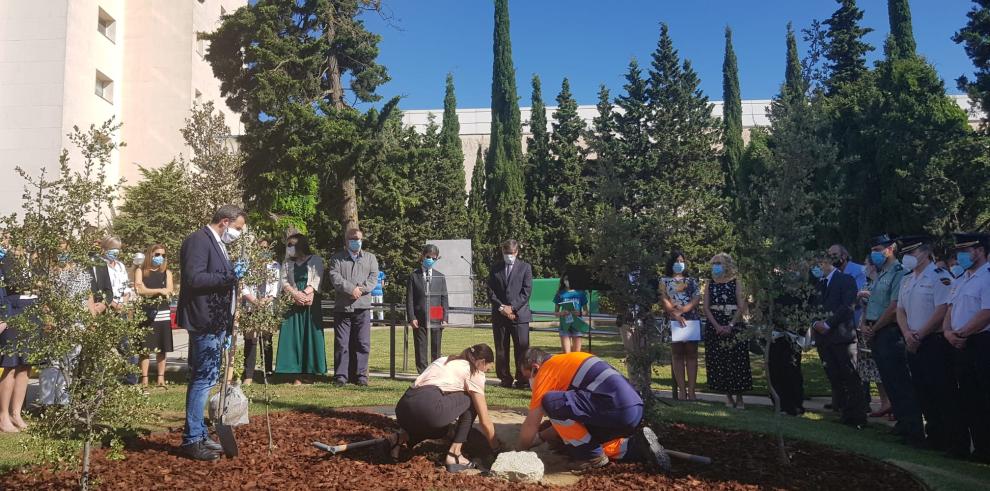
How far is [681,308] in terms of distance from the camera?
878cm

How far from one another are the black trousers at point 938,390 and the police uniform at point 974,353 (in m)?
0.12

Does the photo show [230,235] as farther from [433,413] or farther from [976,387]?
[976,387]

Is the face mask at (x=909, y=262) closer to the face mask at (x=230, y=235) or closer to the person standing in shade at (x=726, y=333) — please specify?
the person standing in shade at (x=726, y=333)

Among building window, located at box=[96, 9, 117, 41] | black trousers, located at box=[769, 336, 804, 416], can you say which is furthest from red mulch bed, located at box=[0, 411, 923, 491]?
building window, located at box=[96, 9, 117, 41]

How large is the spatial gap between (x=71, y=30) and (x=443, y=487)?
26121mm

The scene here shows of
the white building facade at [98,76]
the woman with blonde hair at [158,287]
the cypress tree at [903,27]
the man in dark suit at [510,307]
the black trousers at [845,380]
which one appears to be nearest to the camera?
the black trousers at [845,380]

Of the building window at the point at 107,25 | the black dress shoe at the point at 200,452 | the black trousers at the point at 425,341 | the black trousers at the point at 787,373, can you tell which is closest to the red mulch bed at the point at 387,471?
the black dress shoe at the point at 200,452

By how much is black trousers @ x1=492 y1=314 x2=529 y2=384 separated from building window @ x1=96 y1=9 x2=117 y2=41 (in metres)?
25.7

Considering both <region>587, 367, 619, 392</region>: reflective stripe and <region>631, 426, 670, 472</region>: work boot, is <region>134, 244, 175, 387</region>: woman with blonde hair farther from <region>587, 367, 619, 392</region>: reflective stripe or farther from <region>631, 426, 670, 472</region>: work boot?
<region>631, 426, 670, 472</region>: work boot

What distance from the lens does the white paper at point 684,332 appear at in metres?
8.70

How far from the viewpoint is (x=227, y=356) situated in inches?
229

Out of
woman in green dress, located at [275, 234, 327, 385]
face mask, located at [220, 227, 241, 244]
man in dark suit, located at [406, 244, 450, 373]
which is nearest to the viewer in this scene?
face mask, located at [220, 227, 241, 244]

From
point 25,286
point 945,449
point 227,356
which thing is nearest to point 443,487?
point 227,356

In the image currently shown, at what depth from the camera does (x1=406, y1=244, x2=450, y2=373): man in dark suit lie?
1044 centimetres
